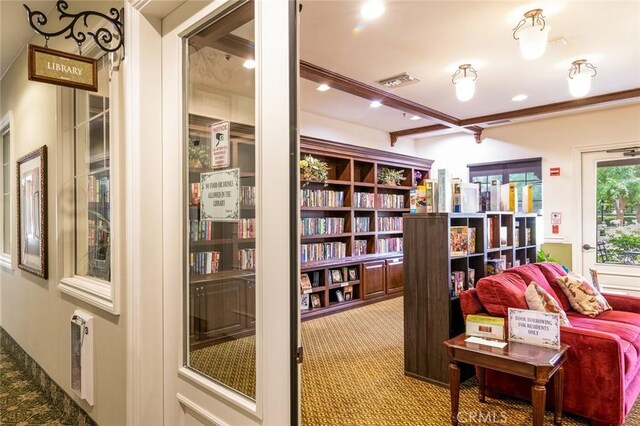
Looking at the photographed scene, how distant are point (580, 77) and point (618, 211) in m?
2.74

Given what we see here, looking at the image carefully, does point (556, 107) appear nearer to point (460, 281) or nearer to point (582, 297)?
point (582, 297)

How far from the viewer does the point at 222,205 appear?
1400 mm

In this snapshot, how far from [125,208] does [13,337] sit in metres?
3.08

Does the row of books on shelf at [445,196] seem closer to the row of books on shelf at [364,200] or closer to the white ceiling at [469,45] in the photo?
the white ceiling at [469,45]

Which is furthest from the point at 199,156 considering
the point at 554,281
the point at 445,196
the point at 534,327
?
the point at 554,281

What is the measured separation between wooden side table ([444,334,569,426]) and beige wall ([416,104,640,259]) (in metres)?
3.99

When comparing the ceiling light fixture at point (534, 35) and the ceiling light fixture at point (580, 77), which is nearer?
the ceiling light fixture at point (534, 35)

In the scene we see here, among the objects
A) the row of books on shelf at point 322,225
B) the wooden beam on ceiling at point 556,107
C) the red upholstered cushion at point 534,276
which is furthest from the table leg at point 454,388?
the wooden beam on ceiling at point 556,107

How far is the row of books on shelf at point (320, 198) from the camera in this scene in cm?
528

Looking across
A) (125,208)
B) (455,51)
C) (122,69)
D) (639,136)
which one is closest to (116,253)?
(125,208)

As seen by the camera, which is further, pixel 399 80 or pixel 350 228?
pixel 350 228

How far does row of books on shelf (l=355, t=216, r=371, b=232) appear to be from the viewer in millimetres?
6081

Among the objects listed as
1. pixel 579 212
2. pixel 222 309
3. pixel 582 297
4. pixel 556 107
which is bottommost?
pixel 582 297

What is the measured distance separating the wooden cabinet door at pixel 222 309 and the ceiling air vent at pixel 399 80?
338 centimetres
